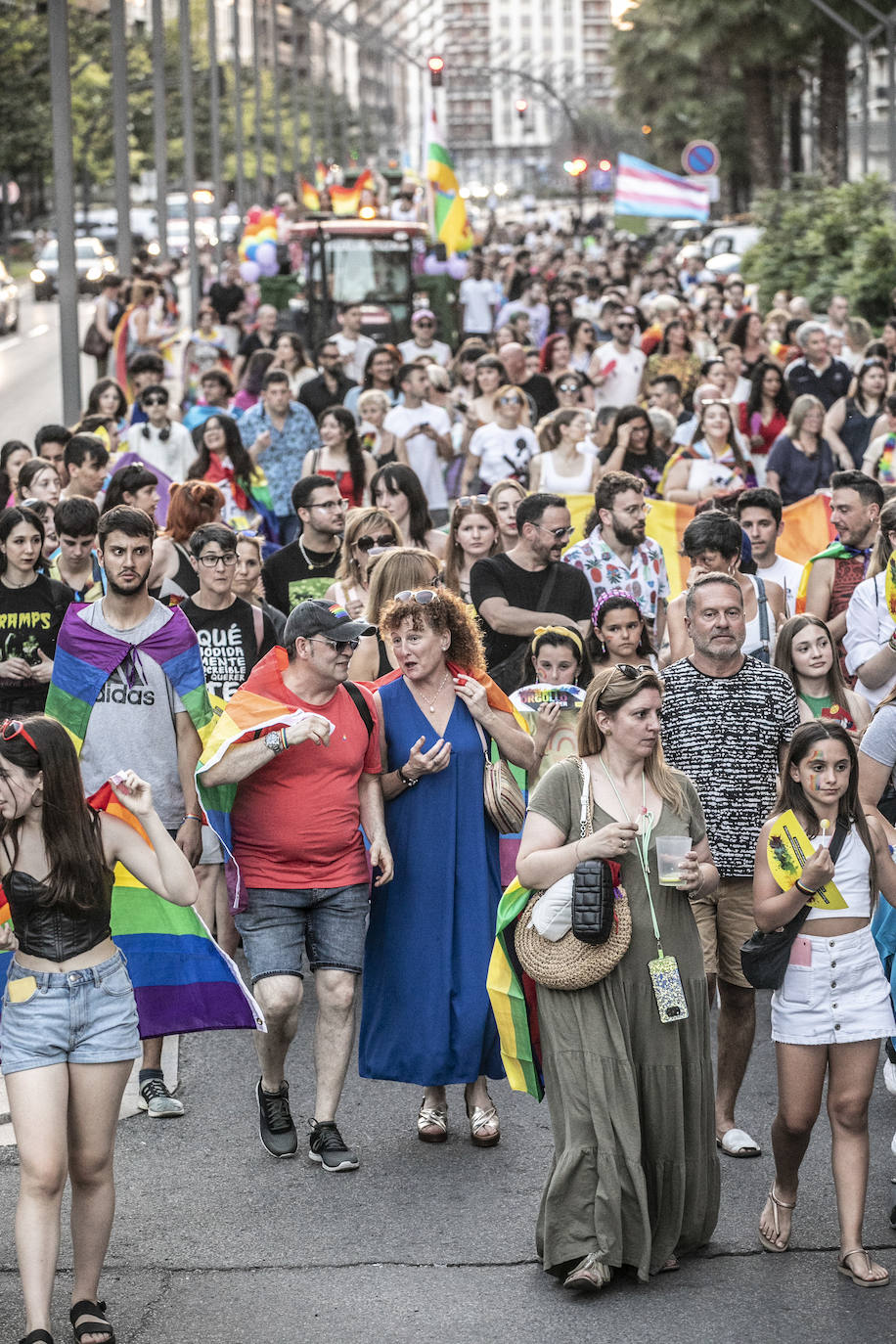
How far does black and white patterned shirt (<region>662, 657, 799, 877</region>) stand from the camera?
21.9ft

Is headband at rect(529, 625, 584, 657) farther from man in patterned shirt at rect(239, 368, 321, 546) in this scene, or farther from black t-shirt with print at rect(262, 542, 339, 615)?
man in patterned shirt at rect(239, 368, 321, 546)

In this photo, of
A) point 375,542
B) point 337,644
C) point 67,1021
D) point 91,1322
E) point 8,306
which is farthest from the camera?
point 8,306

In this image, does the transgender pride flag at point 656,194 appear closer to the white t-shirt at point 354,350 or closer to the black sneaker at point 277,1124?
the white t-shirt at point 354,350

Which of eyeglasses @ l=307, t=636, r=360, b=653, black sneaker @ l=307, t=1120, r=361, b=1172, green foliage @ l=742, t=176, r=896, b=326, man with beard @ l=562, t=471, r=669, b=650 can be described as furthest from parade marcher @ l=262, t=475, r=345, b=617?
green foliage @ l=742, t=176, r=896, b=326

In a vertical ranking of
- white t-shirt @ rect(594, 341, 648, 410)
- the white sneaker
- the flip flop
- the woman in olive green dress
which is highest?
white t-shirt @ rect(594, 341, 648, 410)

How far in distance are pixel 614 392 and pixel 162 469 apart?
580 cm

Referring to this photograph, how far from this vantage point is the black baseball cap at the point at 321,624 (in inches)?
260

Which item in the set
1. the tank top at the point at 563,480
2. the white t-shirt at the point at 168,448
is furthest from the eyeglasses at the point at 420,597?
the white t-shirt at the point at 168,448

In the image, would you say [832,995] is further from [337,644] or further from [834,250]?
[834,250]

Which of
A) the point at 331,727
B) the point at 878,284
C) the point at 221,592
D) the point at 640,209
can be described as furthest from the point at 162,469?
the point at 640,209

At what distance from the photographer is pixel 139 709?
23.2 ft

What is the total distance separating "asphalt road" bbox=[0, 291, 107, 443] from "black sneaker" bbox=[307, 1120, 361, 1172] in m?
15.6

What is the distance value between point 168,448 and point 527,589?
202 inches

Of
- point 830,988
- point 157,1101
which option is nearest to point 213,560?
point 157,1101
